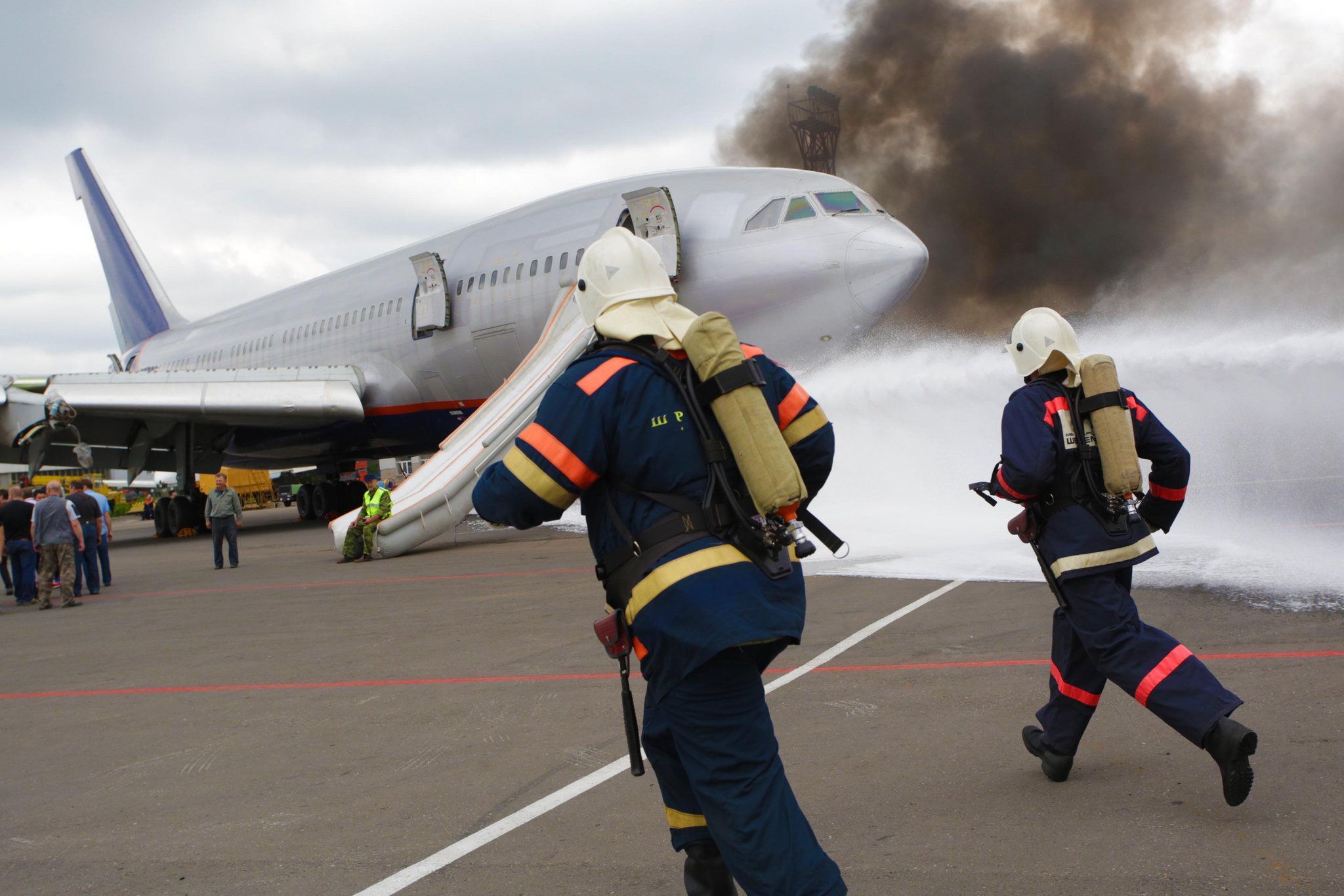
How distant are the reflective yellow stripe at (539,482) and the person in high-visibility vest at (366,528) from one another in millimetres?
12777

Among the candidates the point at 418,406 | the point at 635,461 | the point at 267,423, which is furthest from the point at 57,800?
the point at 267,423

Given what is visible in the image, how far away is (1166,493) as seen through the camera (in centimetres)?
438

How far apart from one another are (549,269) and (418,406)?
15.5ft

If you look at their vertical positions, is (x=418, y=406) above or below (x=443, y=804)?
above

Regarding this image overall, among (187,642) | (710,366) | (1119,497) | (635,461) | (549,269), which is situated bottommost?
(187,642)

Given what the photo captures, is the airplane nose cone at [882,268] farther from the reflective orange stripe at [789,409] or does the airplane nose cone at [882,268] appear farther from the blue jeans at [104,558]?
the reflective orange stripe at [789,409]

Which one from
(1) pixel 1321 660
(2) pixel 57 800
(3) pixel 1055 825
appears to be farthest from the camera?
(1) pixel 1321 660

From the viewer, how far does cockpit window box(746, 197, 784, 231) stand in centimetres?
1472

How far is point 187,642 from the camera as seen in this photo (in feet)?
29.3

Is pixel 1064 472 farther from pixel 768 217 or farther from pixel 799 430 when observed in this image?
pixel 768 217

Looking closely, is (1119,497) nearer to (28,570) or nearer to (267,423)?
(28,570)

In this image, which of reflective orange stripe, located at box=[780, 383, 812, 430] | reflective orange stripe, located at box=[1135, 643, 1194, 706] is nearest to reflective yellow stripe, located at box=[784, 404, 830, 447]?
reflective orange stripe, located at box=[780, 383, 812, 430]

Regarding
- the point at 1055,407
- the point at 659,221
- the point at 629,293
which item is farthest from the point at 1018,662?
the point at 659,221

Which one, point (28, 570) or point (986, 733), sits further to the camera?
point (28, 570)
